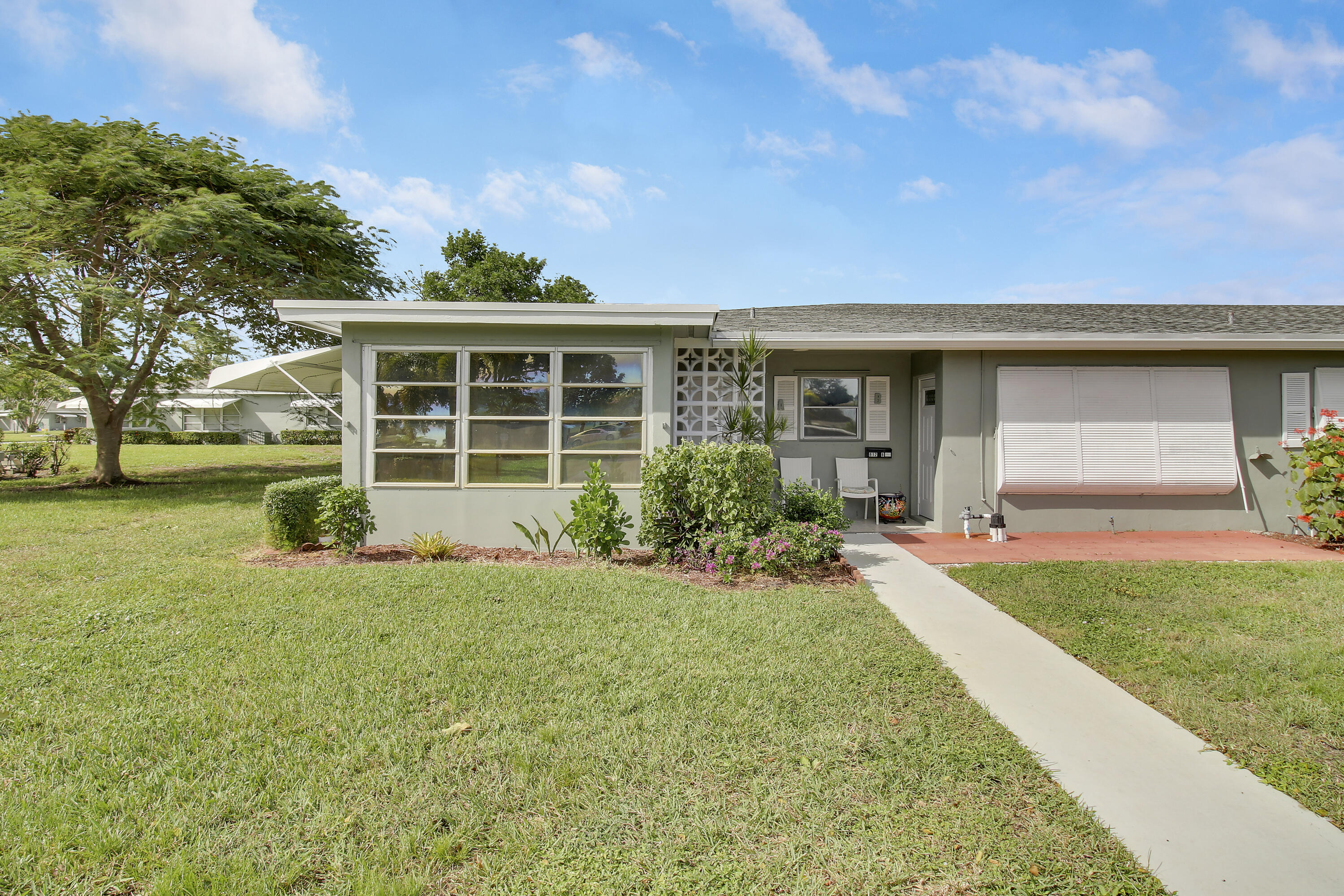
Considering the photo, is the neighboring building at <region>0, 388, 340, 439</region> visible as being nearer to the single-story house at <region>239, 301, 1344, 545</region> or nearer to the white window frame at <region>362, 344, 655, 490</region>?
the single-story house at <region>239, 301, 1344, 545</region>

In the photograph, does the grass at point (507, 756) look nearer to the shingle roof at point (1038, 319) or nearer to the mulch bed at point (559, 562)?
the mulch bed at point (559, 562)

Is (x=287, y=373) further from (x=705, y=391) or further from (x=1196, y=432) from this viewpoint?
(x=1196, y=432)

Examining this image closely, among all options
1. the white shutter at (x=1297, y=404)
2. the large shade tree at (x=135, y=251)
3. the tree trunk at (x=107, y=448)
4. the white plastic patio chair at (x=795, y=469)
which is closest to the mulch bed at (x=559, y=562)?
the white plastic patio chair at (x=795, y=469)

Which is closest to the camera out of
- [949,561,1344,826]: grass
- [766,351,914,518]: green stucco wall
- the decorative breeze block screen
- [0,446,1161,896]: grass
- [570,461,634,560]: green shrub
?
[0,446,1161,896]: grass

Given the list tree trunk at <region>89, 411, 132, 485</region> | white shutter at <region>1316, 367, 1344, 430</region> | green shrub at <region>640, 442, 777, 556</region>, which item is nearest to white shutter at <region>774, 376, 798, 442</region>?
green shrub at <region>640, 442, 777, 556</region>

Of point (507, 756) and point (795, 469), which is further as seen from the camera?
point (795, 469)

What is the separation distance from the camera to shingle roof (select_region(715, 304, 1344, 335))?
28.4 ft

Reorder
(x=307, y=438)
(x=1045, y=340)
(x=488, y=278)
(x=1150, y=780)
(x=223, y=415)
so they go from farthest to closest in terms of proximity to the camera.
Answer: (x=223, y=415), (x=307, y=438), (x=488, y=278), (x=1045, y=340), (x=1150, y=780)

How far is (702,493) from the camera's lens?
6531 mm

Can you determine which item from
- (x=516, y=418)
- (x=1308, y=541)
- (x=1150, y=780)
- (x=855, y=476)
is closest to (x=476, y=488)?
(x=516, y=418)

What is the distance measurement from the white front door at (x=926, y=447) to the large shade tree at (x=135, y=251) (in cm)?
1312

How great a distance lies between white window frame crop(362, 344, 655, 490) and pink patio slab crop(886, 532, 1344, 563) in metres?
3.82

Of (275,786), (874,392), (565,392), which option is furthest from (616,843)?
(874,392)

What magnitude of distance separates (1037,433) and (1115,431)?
1.13m
